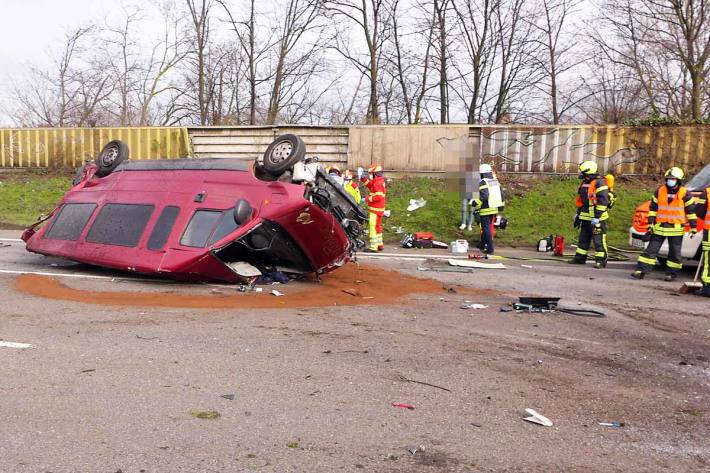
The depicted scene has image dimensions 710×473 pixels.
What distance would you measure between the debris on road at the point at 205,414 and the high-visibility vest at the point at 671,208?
8.34 meters

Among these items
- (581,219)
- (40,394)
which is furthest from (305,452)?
(581,219)

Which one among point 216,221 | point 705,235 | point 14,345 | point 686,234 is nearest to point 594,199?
point 686,234

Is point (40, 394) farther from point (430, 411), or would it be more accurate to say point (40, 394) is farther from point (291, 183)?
point (291, 183)

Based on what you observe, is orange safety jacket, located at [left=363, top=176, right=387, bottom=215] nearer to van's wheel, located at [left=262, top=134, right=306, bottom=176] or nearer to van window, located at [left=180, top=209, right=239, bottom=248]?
van's wheel, located at [left=262, top=134, right=306, bottom=176]

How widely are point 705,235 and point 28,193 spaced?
62.0 ft

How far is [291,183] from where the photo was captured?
7180 millimetres

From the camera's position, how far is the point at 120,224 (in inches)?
304

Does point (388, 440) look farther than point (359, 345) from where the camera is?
No

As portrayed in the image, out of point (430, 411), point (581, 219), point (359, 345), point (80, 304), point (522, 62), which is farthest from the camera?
point (522, 62)

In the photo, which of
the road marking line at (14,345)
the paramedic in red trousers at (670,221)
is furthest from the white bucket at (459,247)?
the road marking line at (14,345)

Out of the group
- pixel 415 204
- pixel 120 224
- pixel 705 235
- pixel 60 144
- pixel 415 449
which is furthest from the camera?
pixel 60 144

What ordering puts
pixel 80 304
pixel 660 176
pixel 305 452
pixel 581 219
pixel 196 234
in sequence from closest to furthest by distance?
pixel 305 452, pixel 80 304, pixel 196 234, pixel 581 219, pixel 660 176

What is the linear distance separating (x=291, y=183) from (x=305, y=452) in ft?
14.8

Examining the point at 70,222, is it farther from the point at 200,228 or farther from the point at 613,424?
the point at 613,424
